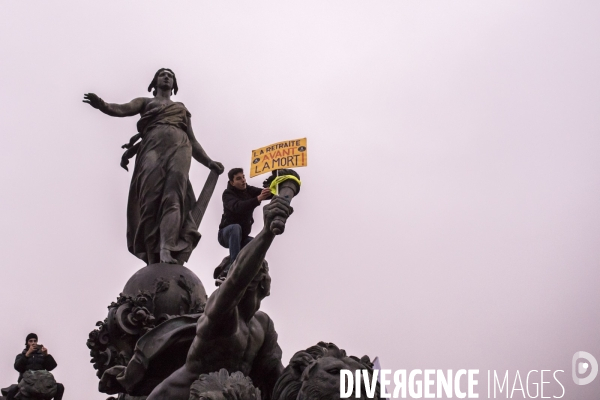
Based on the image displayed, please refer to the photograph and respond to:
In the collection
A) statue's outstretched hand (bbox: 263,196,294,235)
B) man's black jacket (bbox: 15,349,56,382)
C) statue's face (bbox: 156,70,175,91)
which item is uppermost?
statue's face (bbox: 156,70,175,91)

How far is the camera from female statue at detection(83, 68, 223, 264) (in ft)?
30.8

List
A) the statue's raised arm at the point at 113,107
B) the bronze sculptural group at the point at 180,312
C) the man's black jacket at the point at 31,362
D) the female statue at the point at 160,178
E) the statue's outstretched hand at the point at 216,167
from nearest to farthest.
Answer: the bronze sculptural group at the point at 180,312, the man's black jacket at the point at 31,362, the female statue at the point at 160,178, the statue's raised arm at the point at 113,107, the statue's outstretched hand at the point at 216,167

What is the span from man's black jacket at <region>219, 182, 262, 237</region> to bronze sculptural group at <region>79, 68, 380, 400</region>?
717 millimetres

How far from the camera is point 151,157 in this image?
31.8 ft

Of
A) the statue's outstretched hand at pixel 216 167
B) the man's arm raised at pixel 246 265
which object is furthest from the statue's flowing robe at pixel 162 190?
the man's arm raised at pixel 246 265

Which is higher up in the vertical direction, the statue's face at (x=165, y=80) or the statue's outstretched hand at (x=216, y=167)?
the statue's face at (x=165, y=80)

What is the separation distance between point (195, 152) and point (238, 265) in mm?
5363

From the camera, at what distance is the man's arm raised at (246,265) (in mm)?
5012

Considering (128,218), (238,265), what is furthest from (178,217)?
(238,265)

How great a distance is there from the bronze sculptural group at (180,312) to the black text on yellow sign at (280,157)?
92 mm

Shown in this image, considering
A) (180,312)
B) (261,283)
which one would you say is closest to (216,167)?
(180,312)

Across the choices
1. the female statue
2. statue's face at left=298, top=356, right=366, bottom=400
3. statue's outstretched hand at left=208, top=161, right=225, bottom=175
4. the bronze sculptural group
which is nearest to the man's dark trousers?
the bronze sculptural group

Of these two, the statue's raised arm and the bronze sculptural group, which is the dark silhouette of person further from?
the statue's raised arm

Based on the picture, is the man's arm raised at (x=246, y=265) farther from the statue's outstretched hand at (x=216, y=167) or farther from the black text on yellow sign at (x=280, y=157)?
the statue's outstretched hand at (x=216, y=167)
